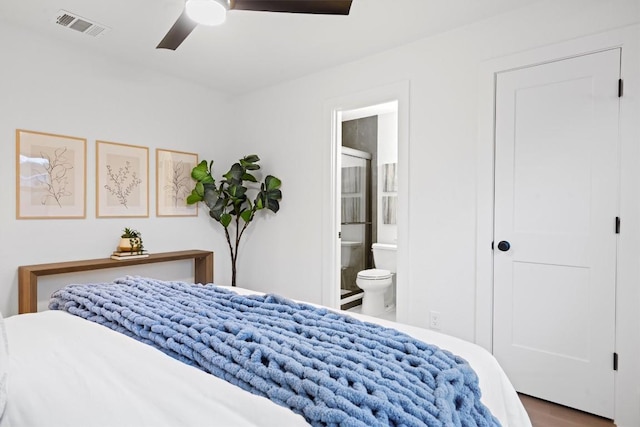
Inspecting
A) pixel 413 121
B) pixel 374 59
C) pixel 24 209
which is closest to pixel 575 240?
pixel 413 121

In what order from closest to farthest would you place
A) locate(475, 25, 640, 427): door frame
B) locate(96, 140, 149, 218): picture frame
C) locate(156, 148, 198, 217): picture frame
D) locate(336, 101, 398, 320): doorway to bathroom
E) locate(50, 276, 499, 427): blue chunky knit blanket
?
locate(50, 276, 499, 427): blue chunky knit blanket
locate(475, 25, 640, 427): door frame
locate(96, 140, 149, 218): picture frame
locate(156, 148, 198, 217): picture frame
locate(336, 101, 398, 320): doorway to bathroom

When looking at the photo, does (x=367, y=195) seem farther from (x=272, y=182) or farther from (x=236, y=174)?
(x=236, y=174)

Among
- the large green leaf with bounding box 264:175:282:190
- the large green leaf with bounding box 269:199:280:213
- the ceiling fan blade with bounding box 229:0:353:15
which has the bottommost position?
the large green leaf with bounding box 269:199:280:213

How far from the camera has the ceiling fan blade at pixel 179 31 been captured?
6.72 ft

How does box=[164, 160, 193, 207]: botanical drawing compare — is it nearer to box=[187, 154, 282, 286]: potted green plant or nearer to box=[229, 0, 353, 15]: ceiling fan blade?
box=[187, 154, 282, 286]: potted green plant

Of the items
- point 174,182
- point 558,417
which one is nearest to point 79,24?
point 174,182

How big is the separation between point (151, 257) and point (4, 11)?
2.07 m

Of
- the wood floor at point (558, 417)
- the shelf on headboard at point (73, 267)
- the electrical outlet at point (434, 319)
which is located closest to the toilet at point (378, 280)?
the electrical outlet at point (434, 319)

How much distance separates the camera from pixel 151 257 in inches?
131

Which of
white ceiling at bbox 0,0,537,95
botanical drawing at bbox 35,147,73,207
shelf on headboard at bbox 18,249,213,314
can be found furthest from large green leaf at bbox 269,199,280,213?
botanical drawing at bbox 35,147,73,207

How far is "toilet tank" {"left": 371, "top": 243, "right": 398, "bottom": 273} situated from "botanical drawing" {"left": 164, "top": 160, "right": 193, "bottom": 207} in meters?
2.26

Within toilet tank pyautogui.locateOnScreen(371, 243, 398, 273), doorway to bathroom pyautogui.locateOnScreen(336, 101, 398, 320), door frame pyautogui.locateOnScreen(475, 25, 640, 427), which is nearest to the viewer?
door frame pyautogui.locateOnScreen(475, 25, 640, 427)

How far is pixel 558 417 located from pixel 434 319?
0.92 meters

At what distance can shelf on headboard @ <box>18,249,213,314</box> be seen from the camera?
2646 millimetres
